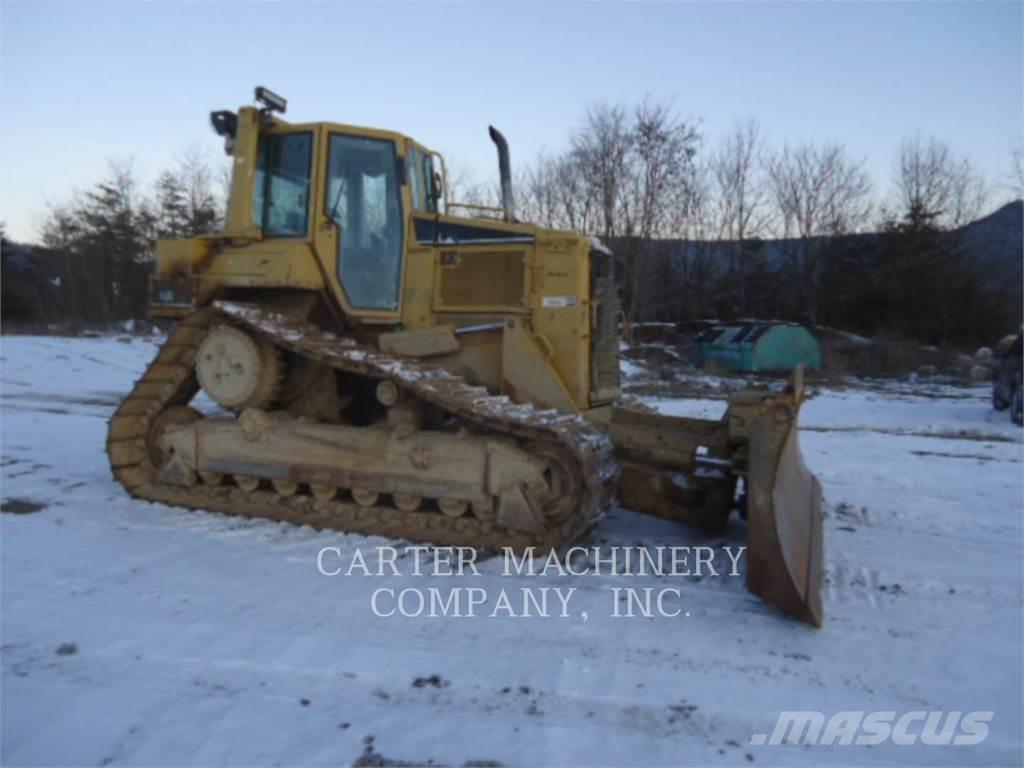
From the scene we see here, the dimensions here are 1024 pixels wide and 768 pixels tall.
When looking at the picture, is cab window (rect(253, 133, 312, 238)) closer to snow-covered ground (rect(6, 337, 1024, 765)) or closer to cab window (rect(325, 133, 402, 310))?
cab window (rect(325, 133, 402, 310))

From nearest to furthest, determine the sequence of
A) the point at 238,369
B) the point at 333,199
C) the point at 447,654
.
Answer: the point at 447,654 < the point at 238,369 < the point at 333,199

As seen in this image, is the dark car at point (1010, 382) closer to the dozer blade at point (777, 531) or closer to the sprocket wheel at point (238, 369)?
the dozer blade at point (777, 531)

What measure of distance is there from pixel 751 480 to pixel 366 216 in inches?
145

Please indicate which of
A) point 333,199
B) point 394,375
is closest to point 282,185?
point 333,199

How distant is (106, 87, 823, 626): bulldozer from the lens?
15.9 feet

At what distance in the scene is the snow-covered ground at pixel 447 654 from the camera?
2781mm

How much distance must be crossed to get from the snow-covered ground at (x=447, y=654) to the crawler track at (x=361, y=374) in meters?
0.17

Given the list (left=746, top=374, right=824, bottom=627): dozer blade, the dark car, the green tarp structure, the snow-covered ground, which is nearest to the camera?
the snow-covered ground

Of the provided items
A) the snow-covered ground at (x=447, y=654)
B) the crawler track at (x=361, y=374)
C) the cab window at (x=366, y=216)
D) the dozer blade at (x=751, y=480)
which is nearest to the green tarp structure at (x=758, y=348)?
the snow-covered ground at (x=447, y=654)

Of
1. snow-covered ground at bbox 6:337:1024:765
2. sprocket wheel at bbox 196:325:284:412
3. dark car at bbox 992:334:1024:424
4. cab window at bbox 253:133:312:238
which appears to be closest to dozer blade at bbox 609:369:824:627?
snow-covered ground at bbox 6:337:1024:765

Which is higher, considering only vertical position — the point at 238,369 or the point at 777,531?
the point at 238,369

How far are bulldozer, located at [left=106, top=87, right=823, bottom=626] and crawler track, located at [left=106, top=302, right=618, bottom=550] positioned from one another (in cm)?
2

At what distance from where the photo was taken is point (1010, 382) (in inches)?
506

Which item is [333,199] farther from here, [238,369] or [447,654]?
[447,654]
